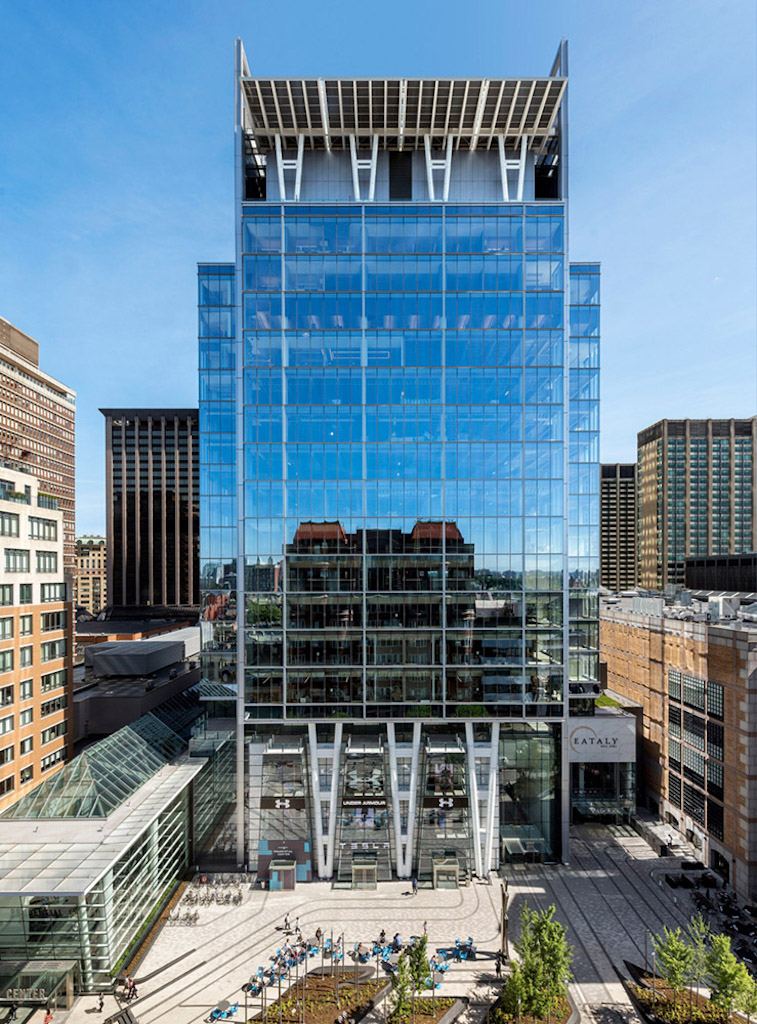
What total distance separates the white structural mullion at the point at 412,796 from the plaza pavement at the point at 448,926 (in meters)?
2.25

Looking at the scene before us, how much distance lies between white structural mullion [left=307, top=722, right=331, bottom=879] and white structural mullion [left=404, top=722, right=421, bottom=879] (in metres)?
7.59

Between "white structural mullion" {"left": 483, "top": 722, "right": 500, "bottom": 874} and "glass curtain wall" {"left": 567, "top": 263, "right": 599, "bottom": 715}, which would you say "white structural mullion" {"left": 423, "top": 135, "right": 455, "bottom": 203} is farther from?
"white structural mullion" {"left": 483, "top": 722, "right": 500, "bottom": 874}

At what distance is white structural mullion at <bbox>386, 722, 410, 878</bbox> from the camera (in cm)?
5259

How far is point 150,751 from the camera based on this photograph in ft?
180

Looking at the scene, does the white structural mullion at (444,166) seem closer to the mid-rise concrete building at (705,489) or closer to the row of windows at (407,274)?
the row of windows at (407,274)

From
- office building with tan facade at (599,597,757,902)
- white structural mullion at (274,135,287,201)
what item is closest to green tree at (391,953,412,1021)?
office building with tan facade at (599,597,757,902)

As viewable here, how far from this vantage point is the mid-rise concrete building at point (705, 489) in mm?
185625

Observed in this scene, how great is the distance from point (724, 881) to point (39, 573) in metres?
68.0

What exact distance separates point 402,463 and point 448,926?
37713mm

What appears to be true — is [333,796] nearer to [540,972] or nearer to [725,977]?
[540,972]

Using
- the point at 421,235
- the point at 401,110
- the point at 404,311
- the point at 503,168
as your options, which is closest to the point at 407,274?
the point at 404,311

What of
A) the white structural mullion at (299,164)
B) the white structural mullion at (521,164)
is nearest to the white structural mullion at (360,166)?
the white structural mullion at (299,164)

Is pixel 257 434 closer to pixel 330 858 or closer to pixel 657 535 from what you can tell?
pixel 330 858

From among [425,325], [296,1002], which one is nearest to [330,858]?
[296,1002]
